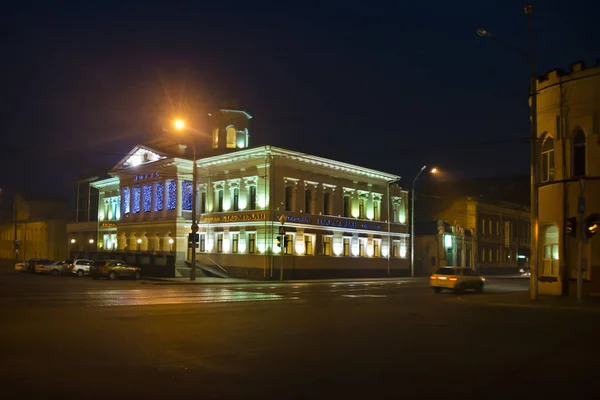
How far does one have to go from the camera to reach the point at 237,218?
5094 cm

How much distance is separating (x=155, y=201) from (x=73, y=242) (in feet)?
79.7

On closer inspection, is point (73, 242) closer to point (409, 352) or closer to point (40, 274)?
point (40, 274)

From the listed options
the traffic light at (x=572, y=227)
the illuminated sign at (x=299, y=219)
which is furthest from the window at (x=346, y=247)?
the traffic light at (x=572, y=227)

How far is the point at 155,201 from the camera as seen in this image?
2295 inches

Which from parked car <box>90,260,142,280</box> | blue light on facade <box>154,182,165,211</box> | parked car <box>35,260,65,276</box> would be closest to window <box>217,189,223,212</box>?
blue light on facade <box>154,182,165,211</box>

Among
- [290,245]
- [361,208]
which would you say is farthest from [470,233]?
[290,245]

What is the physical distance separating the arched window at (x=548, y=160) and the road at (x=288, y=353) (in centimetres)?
939

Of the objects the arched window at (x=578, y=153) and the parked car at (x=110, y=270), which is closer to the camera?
the arched window at (x=578, y=153)

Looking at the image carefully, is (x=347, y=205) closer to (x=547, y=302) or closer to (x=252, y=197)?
(x=252, y=197)

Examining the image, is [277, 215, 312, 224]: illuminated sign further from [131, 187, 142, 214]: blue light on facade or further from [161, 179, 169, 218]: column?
[131, 187, 142, 214]: blue light on facade

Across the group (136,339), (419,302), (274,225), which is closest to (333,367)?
(136,339)

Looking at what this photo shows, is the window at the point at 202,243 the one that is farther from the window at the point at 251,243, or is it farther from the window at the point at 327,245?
the window at the point at 327,245

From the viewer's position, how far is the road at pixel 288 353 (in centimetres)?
866

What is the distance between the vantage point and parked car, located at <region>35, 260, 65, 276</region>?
50391 mm
